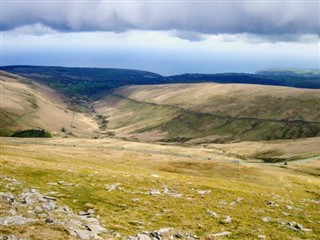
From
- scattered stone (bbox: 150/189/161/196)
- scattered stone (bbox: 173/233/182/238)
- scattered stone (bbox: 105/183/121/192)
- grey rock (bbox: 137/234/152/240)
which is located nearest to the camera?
grey rock (bbox: 137/234/152/240)

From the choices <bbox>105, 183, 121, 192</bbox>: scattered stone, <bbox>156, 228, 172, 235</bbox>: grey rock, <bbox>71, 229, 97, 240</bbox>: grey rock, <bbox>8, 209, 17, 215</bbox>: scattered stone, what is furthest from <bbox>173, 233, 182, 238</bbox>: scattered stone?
<bbox>105, 183, 121, 192</bbox>: scattered stone

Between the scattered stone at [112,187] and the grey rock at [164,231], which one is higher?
the grey rock at [164,231]

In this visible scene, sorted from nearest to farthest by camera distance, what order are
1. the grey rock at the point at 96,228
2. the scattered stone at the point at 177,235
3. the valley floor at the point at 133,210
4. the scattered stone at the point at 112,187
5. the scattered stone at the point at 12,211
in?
the grey rock at the point at 96,228 → the valley floor at the point at 133,210 → the scattered stone at the point at 177,235 → the scattered stone at the point at 12,211 → the scattered stone at the point at 112,187

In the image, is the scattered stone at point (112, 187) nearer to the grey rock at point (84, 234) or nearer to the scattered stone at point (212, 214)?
the scattered stone at point (212, 214)

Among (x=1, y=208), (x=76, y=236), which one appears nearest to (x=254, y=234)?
(x=76, y=236)

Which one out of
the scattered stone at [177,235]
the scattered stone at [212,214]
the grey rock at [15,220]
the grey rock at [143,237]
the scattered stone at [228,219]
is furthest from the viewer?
the scattered stone at [212,214]

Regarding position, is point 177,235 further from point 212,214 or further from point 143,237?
point 212,214

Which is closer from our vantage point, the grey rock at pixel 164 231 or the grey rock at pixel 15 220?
the grey rock at pixel 15 220

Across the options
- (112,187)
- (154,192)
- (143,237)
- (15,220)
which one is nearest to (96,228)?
(143,237)

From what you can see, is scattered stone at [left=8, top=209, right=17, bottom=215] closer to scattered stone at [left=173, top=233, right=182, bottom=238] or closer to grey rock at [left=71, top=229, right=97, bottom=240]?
grey rock at [left=71, top=229, right=97, bottom=240]

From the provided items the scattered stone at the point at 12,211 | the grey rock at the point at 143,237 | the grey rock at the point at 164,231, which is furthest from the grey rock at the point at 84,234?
the scattered stone at the point at 12,211

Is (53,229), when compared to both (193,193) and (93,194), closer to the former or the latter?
(93,194)
